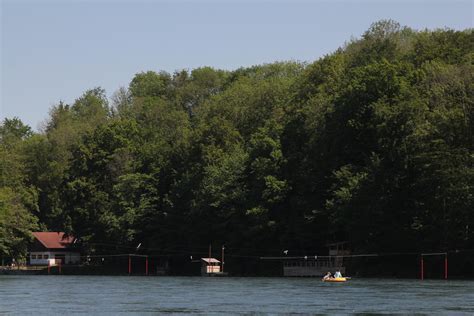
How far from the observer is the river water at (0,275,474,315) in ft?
172

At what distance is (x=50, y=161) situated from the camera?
159 m

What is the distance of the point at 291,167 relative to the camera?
107 m

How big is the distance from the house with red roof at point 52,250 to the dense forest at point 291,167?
→ 282cm

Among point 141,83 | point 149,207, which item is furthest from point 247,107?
point 141,83

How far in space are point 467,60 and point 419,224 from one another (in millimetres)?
18582

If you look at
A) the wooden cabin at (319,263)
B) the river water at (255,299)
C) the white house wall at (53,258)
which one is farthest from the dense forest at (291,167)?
the river water at (255,299)

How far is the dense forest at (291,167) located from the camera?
90125mm

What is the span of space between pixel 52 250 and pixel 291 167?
185 feet

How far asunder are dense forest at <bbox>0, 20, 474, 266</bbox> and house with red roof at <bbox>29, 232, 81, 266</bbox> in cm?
282

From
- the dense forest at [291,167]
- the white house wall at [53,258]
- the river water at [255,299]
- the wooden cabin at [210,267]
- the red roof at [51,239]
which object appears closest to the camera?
the river water at [255,299]

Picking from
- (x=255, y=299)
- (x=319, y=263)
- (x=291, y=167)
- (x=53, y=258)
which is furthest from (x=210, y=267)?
(x=255, y=299)

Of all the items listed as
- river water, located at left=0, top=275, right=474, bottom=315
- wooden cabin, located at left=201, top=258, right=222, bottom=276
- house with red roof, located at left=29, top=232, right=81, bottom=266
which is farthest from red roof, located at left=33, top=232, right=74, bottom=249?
river water, located at left=0, top=275, right=474, bottom=315

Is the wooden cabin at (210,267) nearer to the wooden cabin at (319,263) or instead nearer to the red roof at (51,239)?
the wooden cabin at (319,263)

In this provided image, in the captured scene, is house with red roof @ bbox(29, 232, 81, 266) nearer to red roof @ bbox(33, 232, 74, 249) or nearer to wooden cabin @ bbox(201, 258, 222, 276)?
red roof @ bbox(33, 232, 74, 249)
